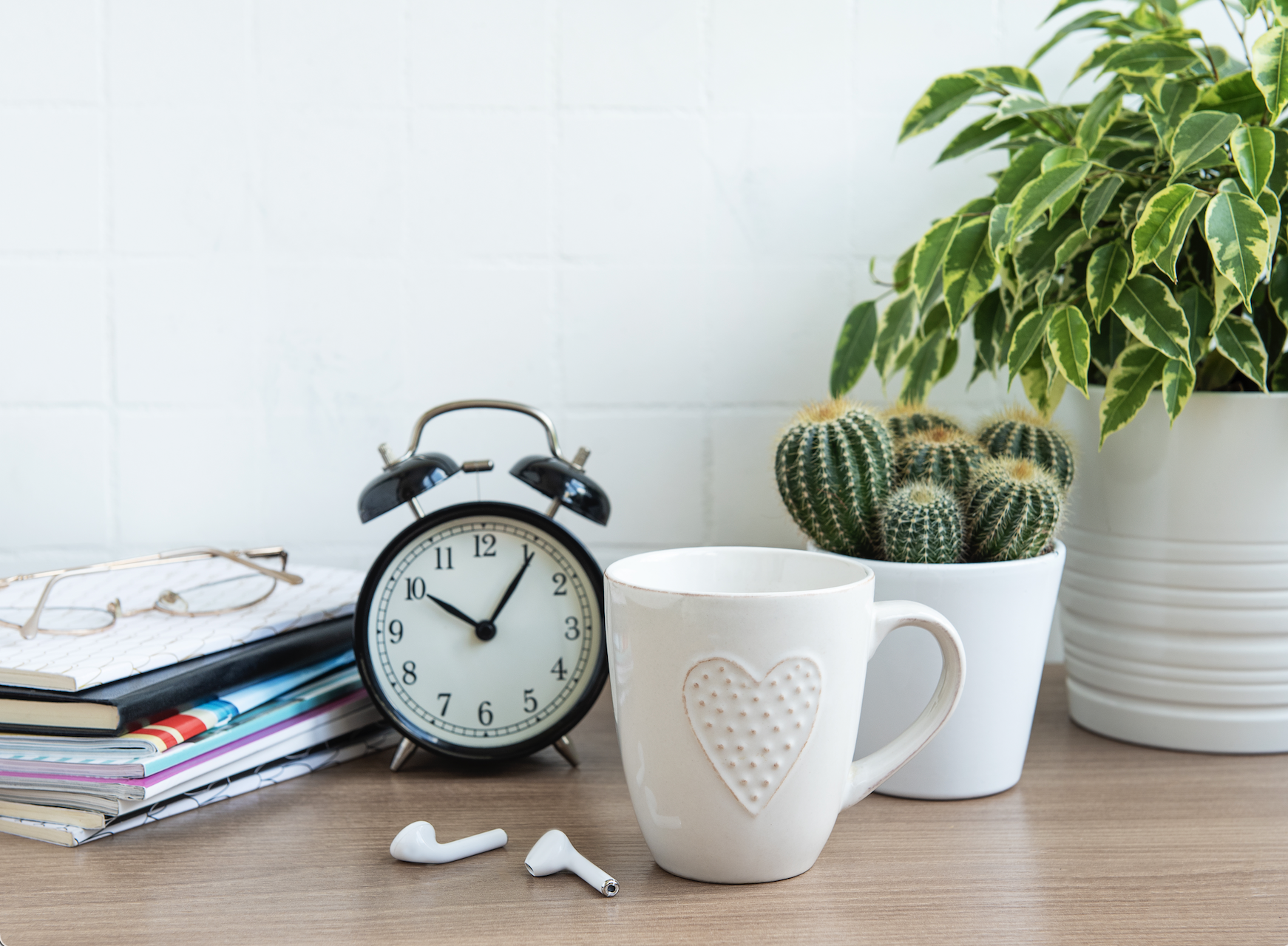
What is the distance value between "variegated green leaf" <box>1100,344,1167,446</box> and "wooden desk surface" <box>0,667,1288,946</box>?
0.88 feet

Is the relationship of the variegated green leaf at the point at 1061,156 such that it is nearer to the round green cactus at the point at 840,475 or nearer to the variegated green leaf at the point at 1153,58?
the variegated green leaf at the point at 1153,58

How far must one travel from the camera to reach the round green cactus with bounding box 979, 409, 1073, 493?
2.45ft

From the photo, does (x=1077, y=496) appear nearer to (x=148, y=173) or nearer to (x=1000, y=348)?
(x=1000, y=348)

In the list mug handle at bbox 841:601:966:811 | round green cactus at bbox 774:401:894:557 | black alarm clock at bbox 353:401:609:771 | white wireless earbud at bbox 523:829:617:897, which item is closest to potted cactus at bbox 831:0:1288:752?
round green cactus at bbox 774:401:894:557

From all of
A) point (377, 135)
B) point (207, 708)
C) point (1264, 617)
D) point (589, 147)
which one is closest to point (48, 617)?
point (207, 708)

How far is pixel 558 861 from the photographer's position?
1.91ft

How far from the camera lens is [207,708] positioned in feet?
2.24

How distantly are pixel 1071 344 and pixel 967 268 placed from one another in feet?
0.33

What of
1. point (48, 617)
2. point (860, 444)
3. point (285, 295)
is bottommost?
point (48, 617)

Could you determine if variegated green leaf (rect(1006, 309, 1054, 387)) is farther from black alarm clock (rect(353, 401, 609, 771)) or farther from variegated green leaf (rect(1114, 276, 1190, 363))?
black alarm clock (rect(353, 401, 609, 771))

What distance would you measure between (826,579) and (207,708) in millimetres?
430

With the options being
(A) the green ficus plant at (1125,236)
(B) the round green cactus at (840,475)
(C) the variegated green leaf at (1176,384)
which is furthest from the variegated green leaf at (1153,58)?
(B) the round green cactus at (840,475)

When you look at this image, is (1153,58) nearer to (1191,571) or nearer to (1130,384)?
(1130,384)

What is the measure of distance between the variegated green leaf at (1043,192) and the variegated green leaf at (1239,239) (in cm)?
9
